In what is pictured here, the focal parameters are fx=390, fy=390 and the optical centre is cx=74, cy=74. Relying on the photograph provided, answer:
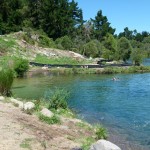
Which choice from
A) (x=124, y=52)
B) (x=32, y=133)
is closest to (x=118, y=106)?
(x=32, y=133)

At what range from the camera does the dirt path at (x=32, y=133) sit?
12742 millimetres

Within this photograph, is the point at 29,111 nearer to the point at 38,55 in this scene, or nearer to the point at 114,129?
the point at 114,129

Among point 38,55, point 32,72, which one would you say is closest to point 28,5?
point 38,55

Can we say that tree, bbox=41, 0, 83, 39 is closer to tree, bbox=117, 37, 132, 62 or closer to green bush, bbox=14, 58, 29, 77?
tree, bbox=117, 37, 132, 62

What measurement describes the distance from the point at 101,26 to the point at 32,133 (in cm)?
11353

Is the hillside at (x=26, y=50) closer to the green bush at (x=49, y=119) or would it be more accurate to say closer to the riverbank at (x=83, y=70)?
the riverbank at (x=83, y=70)

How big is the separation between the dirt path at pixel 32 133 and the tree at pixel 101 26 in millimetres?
107160

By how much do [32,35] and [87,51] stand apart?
14.9 m

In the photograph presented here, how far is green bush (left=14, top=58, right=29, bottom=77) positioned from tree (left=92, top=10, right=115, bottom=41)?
76610mm

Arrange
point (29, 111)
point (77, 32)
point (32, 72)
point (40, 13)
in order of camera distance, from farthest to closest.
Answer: point (77, 32), point (40, 13), point (32, 72), point (29, 111)

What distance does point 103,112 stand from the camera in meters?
24.7

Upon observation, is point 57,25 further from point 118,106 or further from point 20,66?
point 118,106

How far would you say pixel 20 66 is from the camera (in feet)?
156

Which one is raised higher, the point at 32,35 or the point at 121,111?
the point at 32,35
